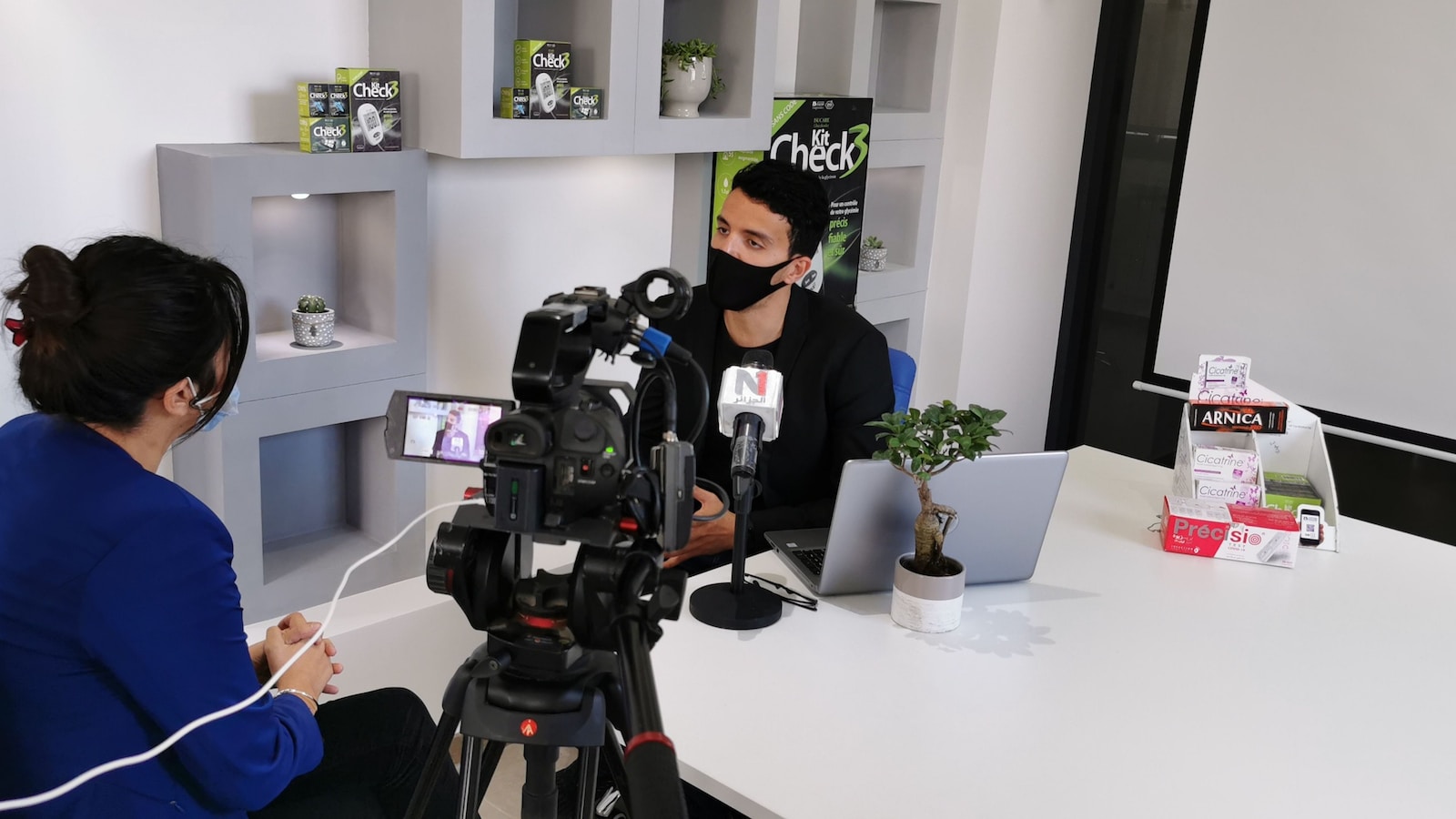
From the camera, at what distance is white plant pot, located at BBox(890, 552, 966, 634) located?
1838mm

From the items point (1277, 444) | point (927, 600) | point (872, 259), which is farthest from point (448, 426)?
point (872, 259)

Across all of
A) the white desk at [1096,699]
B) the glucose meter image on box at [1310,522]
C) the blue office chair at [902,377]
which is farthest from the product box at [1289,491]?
the blue office chair at [902,377]

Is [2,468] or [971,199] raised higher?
[971,199]

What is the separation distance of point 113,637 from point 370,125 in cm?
155

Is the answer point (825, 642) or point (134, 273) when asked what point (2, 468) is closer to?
point (134, 273)

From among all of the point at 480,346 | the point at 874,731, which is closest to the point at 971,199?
the point at 480,346

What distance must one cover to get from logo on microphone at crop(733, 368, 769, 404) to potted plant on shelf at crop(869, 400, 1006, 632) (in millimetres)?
244

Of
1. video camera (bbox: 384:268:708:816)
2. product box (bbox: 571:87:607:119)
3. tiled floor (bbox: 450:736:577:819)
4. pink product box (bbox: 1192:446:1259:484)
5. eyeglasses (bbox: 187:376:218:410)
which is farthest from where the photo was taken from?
product box (bbox: 571:87:607:119)

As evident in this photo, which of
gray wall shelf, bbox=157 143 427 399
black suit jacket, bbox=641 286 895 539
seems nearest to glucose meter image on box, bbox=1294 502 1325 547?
black suit jacket, bbox=641 286 895 539

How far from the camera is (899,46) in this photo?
4.00 metres

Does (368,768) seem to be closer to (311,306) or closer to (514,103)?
(311,306)

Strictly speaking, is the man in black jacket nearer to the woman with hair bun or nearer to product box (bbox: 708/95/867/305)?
product box (bbox: 708/95/867/305)

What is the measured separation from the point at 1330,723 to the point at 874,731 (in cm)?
69

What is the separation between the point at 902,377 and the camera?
9.05 feet
